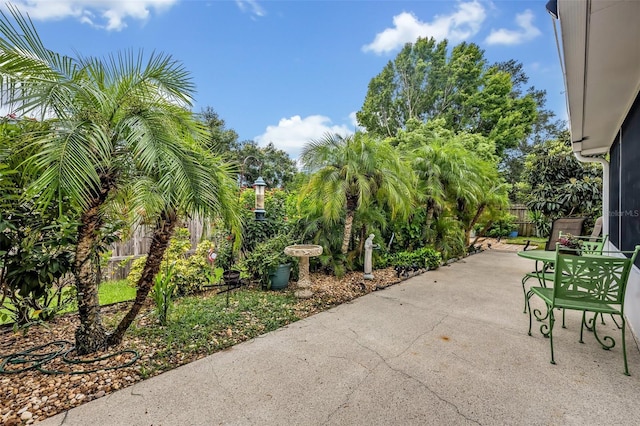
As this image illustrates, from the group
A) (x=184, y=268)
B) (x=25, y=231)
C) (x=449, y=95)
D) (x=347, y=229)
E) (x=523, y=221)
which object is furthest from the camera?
(x=449, y=95)

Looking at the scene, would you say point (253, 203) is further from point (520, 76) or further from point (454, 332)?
point (520, 76)

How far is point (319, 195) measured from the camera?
4902 millimetres

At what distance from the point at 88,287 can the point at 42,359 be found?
28.3 inches

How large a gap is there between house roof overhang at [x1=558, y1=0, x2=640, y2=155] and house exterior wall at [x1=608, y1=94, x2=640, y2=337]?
21 cm


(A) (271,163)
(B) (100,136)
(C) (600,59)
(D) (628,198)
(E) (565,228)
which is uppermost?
(A) (271,163)

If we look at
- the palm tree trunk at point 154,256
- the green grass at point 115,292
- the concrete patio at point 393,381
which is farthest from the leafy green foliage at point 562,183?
the green grass at point 115,292

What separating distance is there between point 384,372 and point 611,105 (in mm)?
4082

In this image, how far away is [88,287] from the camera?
7.66 feet

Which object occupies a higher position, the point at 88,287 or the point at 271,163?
the point at 271,163

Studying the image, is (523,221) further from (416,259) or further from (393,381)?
(393,381)

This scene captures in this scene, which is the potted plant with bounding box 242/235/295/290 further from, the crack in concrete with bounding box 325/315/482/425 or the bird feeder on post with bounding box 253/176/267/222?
the crack in concrete with bounding box 325/315/482/425

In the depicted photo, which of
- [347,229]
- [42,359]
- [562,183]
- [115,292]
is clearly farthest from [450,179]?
[42,359]

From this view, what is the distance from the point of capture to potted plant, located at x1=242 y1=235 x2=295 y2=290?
4.54m

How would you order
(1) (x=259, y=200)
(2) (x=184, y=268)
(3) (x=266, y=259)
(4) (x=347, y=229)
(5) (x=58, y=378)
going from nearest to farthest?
(5) (x=58, y=378)
(2) (x=184, y=268)
(3) (x=266, y=259)
(1) (x=259, y=200)
(4) (x=347, y=229)
